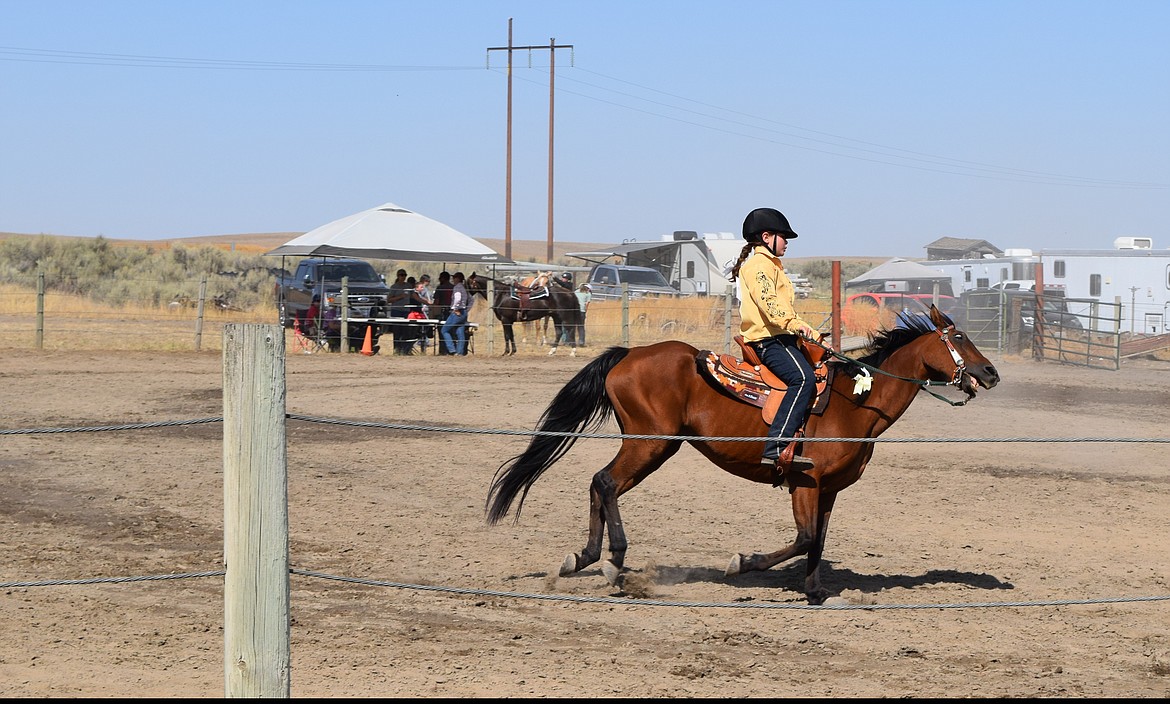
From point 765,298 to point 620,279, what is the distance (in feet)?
93.3

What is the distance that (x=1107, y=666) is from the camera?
5.35m

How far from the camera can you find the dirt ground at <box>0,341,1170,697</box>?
16.7 feet

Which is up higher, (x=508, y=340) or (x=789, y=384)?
(x=789, y=384)

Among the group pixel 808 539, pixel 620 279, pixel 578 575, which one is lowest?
pixel 578 575

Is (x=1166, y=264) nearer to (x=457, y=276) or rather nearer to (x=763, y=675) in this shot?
(x=457, y=276)

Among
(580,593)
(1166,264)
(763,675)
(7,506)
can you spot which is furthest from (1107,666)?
(1166,264)

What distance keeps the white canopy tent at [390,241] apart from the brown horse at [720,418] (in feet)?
52.3

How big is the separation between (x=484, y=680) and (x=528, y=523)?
143 inches

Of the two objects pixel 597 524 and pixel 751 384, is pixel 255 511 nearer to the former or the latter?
pixel 597 524

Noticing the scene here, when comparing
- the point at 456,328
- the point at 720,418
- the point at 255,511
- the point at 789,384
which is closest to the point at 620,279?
the point at 456,328

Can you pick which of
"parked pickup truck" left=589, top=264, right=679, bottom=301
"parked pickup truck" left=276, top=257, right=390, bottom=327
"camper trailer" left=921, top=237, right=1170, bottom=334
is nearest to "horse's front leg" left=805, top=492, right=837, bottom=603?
"parked pickup truck" left=276, top=257, right=390, bottom=327

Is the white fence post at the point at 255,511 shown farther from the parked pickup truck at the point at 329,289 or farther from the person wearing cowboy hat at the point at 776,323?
the parked pickup truck at the point at 329,289

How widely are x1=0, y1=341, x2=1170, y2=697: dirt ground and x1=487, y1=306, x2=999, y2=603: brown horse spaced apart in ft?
1.37

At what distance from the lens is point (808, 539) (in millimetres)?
6543
